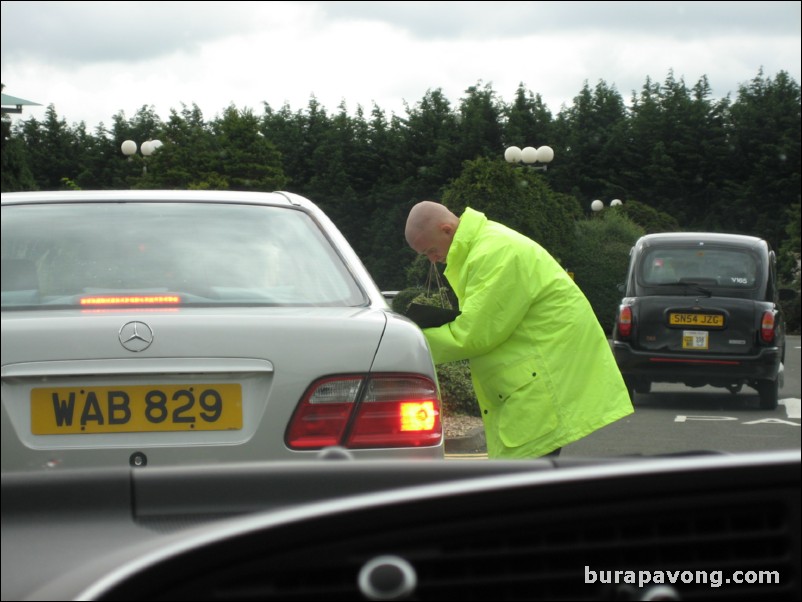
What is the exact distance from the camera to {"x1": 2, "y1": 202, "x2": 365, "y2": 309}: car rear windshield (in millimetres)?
3566

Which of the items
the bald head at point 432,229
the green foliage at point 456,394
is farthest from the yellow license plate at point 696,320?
the bald head at point 432,229

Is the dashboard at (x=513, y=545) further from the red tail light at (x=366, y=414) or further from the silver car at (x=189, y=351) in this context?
the red tail light at (x=366, y=414)

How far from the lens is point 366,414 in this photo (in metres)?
3.46

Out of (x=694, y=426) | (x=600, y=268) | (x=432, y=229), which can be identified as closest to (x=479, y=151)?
(x=600, y=268)

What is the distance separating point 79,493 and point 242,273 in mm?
1834

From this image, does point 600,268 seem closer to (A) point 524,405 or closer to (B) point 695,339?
(B) point 695,339

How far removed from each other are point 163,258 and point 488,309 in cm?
172

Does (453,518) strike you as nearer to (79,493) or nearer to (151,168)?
(79,493)

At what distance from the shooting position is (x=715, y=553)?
4.92 feet

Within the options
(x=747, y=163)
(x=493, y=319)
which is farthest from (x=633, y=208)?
(x=493, y=319)

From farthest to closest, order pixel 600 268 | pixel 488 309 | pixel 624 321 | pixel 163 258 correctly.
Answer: pixel 600 268 → pixel 624 321 → pixel 488 309 → pixel 163 258

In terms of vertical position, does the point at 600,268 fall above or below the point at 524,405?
below

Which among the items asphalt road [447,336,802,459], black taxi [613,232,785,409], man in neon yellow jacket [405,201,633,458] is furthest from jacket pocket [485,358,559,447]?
black taxi [613,232,785,409]

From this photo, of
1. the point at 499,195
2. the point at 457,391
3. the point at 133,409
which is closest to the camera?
the point at 133,409
